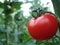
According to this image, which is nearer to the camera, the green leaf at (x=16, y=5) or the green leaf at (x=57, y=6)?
the green leaf at (x=57, y=6)

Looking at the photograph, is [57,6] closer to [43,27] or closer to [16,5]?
[43,27]

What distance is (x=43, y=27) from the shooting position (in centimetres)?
70

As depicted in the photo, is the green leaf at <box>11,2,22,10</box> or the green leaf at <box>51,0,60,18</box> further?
the green leaf at <box>11,2,22,10</box>

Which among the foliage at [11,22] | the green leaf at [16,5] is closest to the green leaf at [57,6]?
the foliage at [11,22]

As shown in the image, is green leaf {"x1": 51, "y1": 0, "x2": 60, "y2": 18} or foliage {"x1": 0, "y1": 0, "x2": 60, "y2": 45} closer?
green leaf {"x1": 51, "y1": 0, "x2": 60, "y2": 18}

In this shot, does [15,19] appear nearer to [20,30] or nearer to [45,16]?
[20,30]

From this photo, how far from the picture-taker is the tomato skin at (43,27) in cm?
69

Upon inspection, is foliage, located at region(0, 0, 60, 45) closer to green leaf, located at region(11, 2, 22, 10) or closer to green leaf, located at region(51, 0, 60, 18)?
green leaf, located at region(11, 2, 22, 10)

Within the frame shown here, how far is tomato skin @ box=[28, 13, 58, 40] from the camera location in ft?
2.27

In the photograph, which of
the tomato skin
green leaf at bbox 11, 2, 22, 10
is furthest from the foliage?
the tomato skin

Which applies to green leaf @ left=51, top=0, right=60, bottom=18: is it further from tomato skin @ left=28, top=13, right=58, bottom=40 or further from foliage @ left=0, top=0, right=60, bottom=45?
foliage @ left=0, top=0, right=60, bottom=45

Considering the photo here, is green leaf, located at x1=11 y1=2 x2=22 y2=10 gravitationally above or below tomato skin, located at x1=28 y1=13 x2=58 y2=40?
above

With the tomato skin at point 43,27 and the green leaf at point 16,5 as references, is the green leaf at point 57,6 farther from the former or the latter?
the green leaf at point 16,5

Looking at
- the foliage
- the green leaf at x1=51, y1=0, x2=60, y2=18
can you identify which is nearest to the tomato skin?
the green leaf at x1=51, y1=0, x2=60, y2=18
